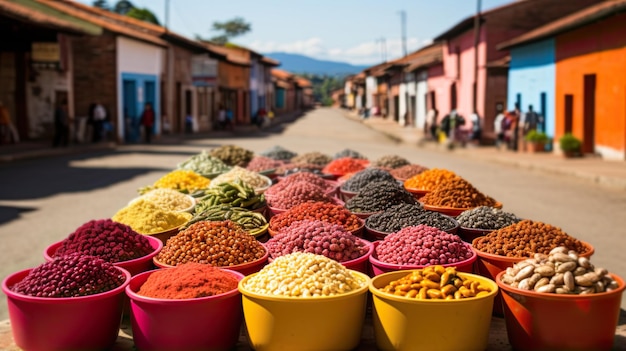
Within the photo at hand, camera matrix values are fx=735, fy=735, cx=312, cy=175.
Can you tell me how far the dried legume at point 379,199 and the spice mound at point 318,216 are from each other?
1.39ft

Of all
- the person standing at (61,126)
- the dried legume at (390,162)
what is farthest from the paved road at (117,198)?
the dried legume at (390,162)

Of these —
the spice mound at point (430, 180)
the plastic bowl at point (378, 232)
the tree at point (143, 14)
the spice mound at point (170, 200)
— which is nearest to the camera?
the plastic bowl at point (378, 232)

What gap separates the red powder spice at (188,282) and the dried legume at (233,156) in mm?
5604

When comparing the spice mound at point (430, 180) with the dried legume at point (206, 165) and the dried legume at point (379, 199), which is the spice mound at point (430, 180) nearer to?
the dried legume at point (379, 199)

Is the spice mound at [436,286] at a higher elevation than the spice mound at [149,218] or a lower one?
lower

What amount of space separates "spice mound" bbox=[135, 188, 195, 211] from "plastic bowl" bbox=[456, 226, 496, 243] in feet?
7.33

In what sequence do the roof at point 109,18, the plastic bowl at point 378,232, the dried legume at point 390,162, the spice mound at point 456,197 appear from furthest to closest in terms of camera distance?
the roof at point 109,18 → the dried legume at point 390,162 → the spice mound at point 456,197 → the plastic bowl at point 378,232

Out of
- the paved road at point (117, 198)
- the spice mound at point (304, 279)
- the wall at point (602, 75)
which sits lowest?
the paved road at point (117, 198)

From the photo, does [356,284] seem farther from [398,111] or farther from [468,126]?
[398,111]

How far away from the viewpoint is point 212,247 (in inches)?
162

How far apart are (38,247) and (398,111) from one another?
5482 cm

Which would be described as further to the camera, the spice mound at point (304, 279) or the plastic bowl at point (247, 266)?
the plastic bowl at point (247, 266)

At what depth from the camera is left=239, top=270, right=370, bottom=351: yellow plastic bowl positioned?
10.8 feet

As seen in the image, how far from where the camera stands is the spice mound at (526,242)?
4066 millimetres
